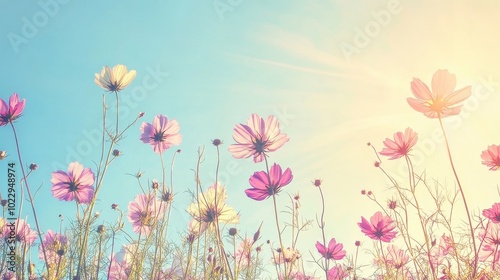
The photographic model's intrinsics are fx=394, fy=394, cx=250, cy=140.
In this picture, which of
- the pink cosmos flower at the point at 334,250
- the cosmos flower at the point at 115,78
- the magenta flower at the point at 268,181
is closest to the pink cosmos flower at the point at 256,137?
the magenta flower at the point at 268,181

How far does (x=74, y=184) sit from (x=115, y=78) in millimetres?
575

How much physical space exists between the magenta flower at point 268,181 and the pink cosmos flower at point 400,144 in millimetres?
744

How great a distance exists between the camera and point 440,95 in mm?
1266

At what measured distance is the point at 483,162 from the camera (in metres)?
1.67

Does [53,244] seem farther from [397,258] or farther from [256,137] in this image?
[397,258]

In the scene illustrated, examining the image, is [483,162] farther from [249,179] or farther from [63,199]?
[63,199]

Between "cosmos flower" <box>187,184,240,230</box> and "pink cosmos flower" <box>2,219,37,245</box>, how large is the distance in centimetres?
79

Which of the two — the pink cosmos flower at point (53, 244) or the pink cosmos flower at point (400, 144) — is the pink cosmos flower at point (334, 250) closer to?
the pink cosmos flower at point (400, 144)

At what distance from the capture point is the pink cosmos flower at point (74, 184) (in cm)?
185

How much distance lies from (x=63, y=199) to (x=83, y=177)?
136mm

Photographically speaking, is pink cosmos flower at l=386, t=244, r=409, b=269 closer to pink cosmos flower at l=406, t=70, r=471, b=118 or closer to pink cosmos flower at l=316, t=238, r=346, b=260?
pink cosmos flower at l=316, t=238, r=346, b=260

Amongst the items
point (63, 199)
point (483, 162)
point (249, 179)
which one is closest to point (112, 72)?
point (63, 199)

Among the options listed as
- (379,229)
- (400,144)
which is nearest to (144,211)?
(379,229)

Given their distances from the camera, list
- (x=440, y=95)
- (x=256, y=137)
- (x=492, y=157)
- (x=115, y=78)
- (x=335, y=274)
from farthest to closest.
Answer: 1. (x=115, y=78)
2. (x=335, y=274)
3. (x=492, y=157)
4. (x=256, y=137)
5. (x=440, y=95)
